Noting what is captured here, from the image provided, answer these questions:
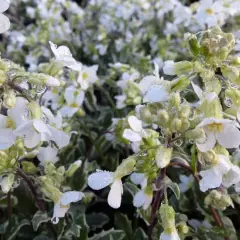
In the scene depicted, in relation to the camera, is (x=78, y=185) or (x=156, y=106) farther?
(x=78, y=185)

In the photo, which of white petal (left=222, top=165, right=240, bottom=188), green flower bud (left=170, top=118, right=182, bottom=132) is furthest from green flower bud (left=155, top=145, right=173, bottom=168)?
white petal (left=222, top=165, right=240, bottom=188)

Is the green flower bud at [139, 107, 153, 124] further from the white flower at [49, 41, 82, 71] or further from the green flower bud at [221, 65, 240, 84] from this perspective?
the white flower at [49, 41, 82, 71]

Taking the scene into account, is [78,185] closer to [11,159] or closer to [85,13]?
[11,159]

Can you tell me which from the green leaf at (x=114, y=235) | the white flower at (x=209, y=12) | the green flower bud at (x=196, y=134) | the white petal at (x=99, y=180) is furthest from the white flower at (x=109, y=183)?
the white flower at (x=209, y=12)

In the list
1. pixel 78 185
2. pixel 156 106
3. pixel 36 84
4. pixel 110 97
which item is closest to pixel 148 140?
pixel 156 106

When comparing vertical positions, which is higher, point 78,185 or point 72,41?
point 78,185

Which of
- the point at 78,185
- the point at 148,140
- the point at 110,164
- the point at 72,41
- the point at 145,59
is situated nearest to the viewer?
the point at 148,140
